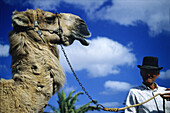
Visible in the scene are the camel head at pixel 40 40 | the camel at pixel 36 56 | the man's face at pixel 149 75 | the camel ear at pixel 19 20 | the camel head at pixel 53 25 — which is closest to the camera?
the man's face at pixel 149 75

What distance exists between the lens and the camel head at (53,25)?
13.0 ft

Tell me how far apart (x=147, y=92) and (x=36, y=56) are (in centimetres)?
213

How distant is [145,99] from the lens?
10.9 ft

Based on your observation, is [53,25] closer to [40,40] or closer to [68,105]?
[40,40]

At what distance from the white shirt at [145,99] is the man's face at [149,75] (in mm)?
114

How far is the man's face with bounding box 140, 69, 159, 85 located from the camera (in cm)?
337

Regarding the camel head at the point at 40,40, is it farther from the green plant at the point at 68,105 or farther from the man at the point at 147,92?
the green plant at the point at 68,105

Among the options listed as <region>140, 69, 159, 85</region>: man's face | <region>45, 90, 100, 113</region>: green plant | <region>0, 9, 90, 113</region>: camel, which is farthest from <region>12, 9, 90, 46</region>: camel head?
<region>45, 90, 100, 113</region>: green plant

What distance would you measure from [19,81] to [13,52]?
644mm

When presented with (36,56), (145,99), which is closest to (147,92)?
(145,99)

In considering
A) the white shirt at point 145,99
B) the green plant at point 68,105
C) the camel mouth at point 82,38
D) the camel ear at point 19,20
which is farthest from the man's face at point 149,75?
the green plant at point 68,105

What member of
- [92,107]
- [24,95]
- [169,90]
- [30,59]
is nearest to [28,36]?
[30,59]

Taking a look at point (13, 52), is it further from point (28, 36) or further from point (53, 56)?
point (53, 56)

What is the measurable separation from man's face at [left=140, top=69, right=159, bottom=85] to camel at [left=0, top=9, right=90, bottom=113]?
1.63 m
